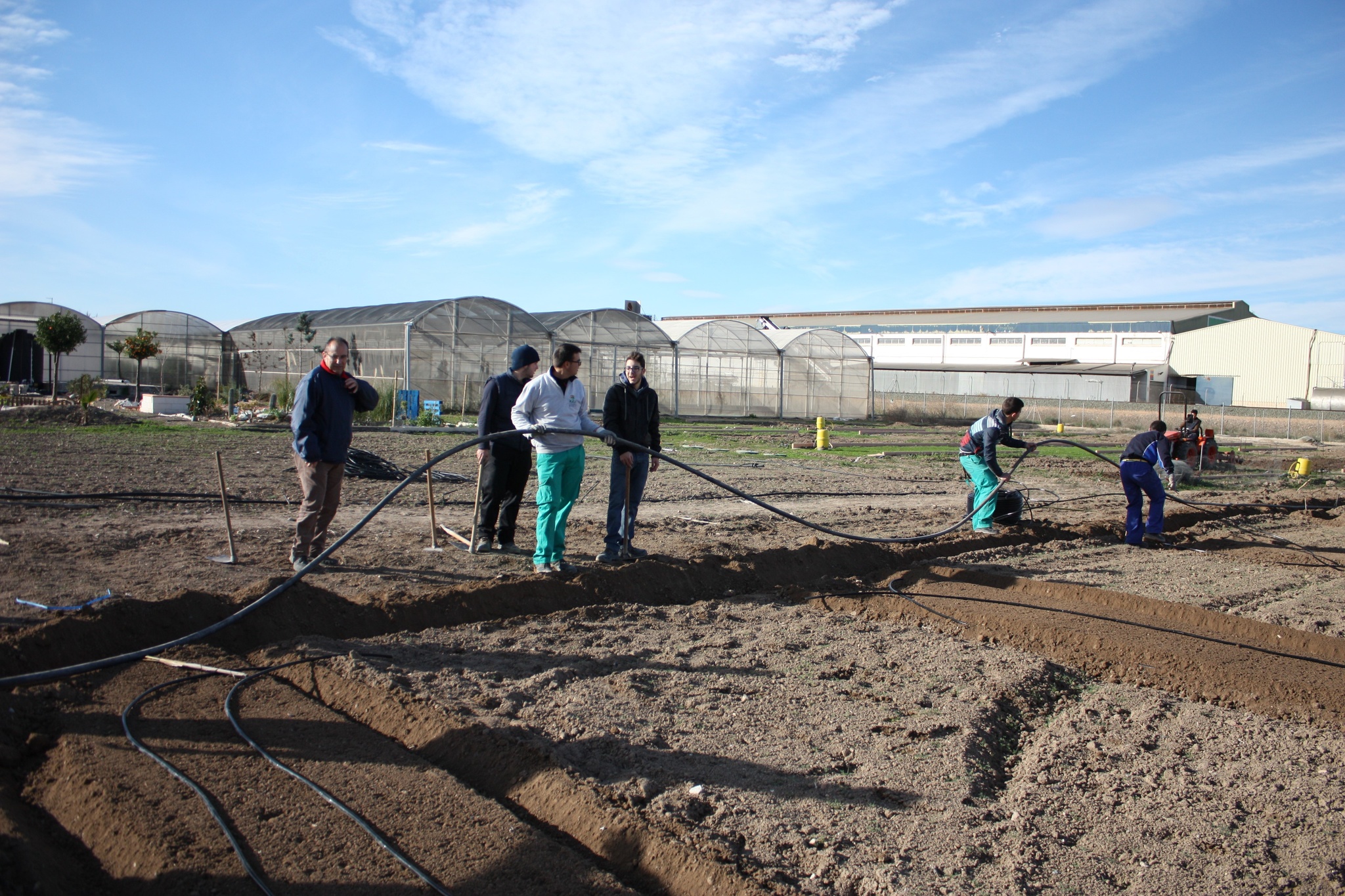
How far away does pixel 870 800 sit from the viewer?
3.39 meters

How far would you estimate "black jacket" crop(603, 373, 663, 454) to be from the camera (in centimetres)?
725

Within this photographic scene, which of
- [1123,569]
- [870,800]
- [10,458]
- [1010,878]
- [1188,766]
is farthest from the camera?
[10,458]

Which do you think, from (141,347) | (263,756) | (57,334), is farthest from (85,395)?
(263,756)

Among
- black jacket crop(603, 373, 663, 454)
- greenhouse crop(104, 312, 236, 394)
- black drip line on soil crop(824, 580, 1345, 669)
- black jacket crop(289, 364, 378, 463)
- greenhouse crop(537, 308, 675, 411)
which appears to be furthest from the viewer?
greenhouse crop(104, 312, 236, 394)

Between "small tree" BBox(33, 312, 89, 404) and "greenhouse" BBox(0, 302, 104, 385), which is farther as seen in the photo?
"greenhouse" BBox(0, 302, 104, 385)

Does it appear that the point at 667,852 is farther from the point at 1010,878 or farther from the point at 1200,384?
the point at 1200,384

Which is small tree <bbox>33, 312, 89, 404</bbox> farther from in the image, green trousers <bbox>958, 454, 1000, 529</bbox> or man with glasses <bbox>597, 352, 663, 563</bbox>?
green trousers <bbox>958, 454, 1000, 529</bbox>

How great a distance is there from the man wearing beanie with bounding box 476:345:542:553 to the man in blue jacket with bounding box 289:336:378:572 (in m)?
1.06

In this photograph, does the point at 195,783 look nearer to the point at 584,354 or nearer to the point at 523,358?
the point at 523,358

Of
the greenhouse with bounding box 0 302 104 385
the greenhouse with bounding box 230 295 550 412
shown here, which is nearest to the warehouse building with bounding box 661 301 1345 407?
the greenhouse with bounding box 230 295 550 412

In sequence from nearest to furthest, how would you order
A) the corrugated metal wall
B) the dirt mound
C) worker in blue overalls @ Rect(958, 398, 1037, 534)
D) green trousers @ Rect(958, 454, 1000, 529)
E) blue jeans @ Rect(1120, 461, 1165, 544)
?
worker in blue overalls @ Rect(958, 398, 1037, 534), blue jeans @ Rect(1120, 461, 1165, 544), green trousers @ Rect(958, 454, 1000, 529), the dirt mound, the corrugated metal wall

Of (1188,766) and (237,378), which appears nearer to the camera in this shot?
(1188,766)

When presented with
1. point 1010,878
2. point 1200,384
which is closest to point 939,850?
point 1010,878

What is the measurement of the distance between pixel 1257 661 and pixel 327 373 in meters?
6.54
